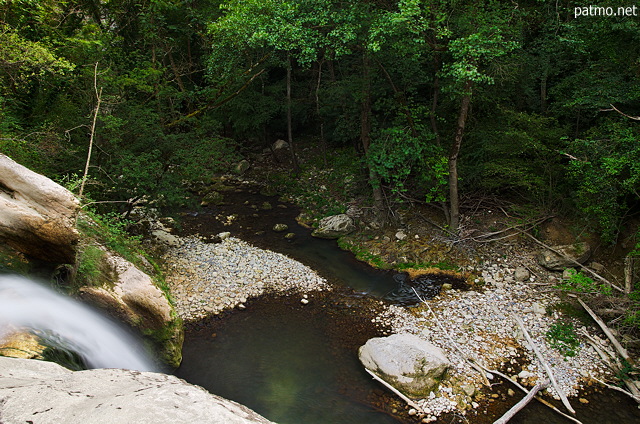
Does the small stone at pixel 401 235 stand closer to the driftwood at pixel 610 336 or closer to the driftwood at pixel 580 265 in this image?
the driftwood at pixel 580 265

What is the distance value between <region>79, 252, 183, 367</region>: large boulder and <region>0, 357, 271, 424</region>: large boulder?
2391mm

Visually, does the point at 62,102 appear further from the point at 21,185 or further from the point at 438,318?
the point at 438,318

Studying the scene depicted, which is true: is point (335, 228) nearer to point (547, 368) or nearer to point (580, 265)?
point (580, 265)

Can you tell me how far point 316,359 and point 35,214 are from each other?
6389 mm

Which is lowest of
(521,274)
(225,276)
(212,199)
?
(521,274)

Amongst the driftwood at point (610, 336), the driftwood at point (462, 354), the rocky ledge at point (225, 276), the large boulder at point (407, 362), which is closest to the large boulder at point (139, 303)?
the rocky ledge at point (225, 276)

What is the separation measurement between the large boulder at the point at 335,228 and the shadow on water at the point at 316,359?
184 centimetres

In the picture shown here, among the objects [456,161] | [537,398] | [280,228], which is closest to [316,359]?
[537,398]

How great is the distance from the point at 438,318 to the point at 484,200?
5772mm

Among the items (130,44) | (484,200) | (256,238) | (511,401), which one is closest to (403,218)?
(484,200)

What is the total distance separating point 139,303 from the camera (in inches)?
297

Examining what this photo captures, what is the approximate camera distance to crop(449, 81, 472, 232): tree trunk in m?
11.5
